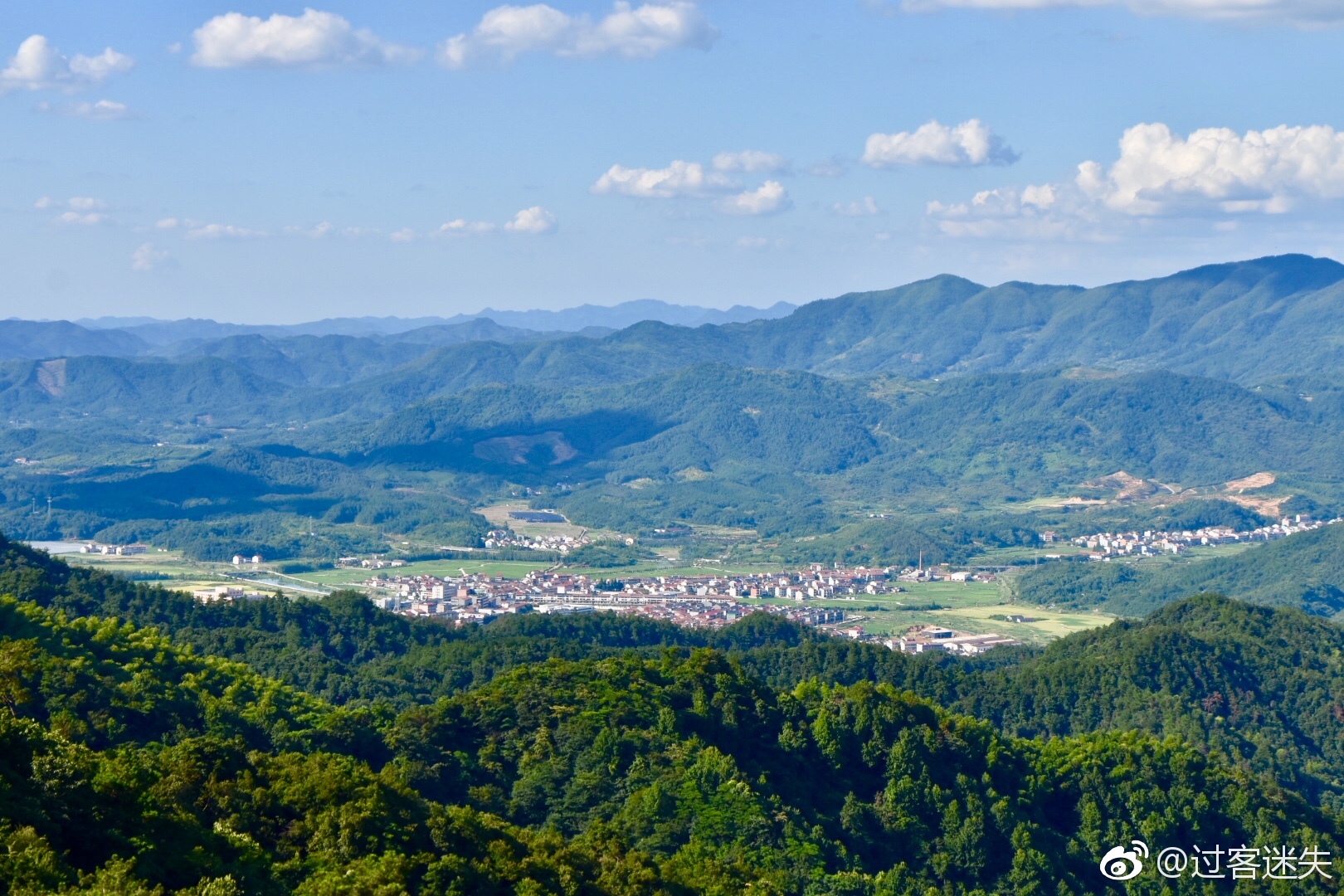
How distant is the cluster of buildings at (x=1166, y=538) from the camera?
150125 mm

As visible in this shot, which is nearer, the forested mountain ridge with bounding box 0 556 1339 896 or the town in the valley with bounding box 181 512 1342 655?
the forested mountain ridge with bounding box 0 556 1339 896

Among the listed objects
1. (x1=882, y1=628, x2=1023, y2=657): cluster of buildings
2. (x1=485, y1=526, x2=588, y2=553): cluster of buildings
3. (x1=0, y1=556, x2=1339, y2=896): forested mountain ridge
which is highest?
(x1=0, y1=556, x2=1339, y2=896): forested mountain ridge

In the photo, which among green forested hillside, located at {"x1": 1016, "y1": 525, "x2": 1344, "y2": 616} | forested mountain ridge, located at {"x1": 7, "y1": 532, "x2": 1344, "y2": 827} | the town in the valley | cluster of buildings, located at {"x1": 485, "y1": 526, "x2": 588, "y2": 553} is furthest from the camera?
cluster of buildings, located at {"x1": 485, "y1": 526, "x2": 588, "y2": 553}

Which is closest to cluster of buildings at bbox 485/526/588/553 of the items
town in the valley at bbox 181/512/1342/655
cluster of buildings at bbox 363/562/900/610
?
town in the valley at bbox 181/512/1342/655

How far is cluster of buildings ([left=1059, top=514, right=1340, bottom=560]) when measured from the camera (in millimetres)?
150125

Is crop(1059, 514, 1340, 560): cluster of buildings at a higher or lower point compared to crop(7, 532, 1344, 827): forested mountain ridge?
lower

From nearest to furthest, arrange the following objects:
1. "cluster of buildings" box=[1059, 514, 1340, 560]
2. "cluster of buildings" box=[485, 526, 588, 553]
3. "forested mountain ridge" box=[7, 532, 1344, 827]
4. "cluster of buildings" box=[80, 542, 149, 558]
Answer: "forested mountain ridge" box=[7, 532, 1344, 827] < "cluster of buildings" box=[80, 542, 149, 558] < "cluster of buildings" box=[485, 526, 588, 553] < "cluster of buildings" box=[1059, 514, 1340, 560]

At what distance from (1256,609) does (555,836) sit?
183 feet

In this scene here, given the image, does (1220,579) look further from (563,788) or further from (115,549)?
(563,788)

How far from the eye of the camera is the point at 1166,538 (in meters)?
156

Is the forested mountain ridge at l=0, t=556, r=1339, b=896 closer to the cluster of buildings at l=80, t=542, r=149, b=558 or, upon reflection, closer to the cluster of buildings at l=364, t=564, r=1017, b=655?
the cluster of buildings at l=364, t=564, r=1017, b=655

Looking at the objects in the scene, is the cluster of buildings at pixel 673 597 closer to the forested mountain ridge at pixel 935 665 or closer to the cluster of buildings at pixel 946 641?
the cluster of buildings at pixel 946 641

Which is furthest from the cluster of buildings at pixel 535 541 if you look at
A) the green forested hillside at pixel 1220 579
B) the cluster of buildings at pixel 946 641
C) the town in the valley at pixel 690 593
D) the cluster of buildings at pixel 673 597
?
the cluster of buildings at pixel 946 641

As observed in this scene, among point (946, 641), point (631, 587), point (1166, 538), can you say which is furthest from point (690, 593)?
point (1166, 538)
